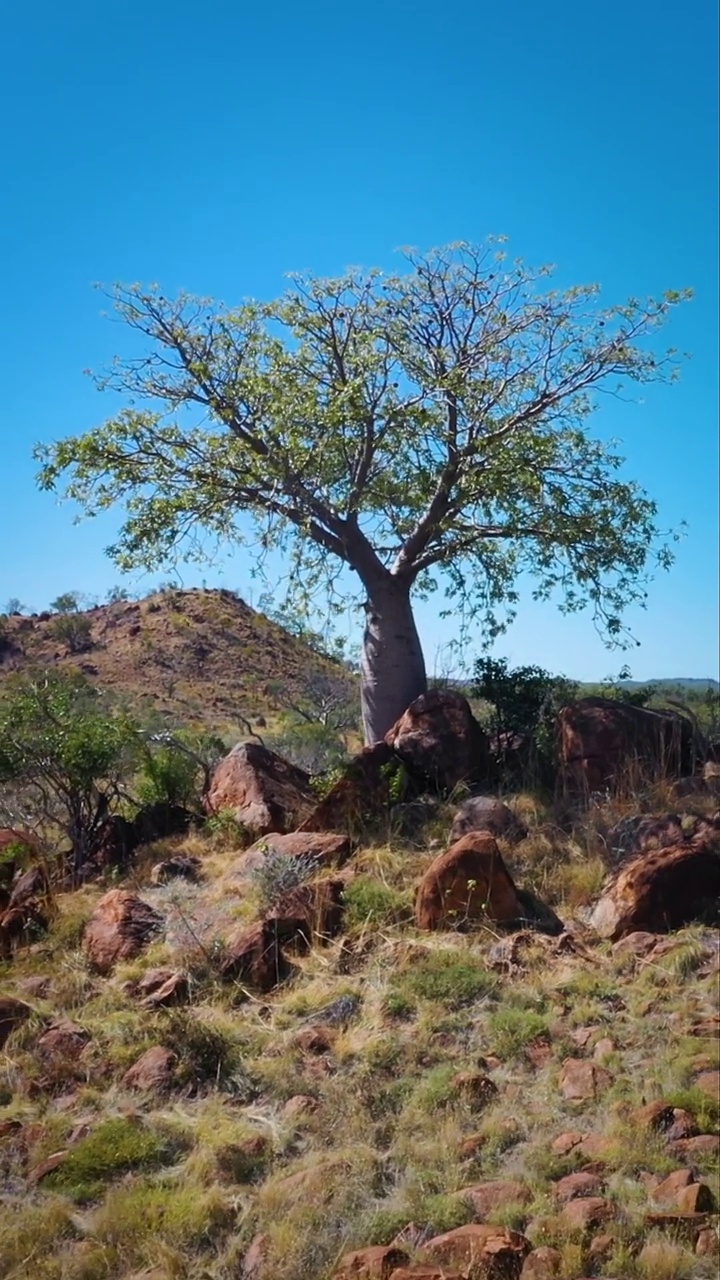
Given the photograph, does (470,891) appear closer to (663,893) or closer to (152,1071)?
(663,893)

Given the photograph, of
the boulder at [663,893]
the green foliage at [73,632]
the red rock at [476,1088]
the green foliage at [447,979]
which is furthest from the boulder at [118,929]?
the green foliage at [73,632]

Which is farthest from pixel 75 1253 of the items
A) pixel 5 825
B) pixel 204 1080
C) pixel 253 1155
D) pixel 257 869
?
pixel 5 825

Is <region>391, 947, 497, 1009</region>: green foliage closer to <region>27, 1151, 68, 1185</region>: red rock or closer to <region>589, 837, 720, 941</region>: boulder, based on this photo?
<region>589, 837, 720, 941</region>: boulder

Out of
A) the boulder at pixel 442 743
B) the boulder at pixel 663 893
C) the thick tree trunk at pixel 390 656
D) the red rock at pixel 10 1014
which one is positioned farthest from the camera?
the thick tree trunk at pixel 390 656

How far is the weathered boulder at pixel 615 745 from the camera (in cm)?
1030

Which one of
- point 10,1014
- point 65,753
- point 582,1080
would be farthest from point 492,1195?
point 65,753

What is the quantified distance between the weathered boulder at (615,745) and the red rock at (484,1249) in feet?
17.9

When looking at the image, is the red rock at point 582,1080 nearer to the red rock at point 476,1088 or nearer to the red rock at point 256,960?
the red rock at point 476,1088

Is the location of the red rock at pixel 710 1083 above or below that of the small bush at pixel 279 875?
below

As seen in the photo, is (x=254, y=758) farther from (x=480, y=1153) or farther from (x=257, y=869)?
(x=480, y=1153)

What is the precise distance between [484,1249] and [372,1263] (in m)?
0.49

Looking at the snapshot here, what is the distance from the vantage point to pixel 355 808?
1038cm

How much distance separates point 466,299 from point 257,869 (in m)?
6.13

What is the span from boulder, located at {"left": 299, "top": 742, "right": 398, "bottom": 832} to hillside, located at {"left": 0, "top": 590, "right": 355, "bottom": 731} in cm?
565
